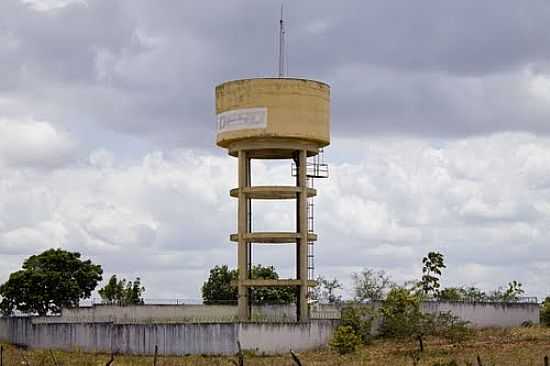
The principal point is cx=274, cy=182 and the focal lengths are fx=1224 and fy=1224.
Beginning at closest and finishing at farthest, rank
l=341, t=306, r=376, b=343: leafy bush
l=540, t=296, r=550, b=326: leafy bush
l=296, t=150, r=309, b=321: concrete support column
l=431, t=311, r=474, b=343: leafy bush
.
A: l=431, t=311, r=474, b=343: leafy bush < l=341, t=306, r=376, b=343: leafy bush < l=296, t=150, r=309, b=321: concrete support column < l=540, t=296, r=550, b=326: leafy bush

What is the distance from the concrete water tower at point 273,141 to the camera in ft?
227

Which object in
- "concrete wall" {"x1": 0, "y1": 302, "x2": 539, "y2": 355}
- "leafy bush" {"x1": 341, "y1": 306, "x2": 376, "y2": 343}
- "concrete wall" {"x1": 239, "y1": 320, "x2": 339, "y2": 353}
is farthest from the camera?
"leafy bush" {"x1": 341, "y1": 306, "x2": 376, "y2": 343}

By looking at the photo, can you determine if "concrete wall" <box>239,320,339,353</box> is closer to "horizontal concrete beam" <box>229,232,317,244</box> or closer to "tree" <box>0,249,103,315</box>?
"horizontal concrete beam" <box>229,232,317,244</box>

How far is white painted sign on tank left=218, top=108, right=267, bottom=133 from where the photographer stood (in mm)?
68875

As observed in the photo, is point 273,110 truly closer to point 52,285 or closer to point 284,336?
point 284,336

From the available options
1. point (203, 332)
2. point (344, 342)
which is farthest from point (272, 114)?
point (344, 342)

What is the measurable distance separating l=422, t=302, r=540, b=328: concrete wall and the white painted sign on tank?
14.7 meters

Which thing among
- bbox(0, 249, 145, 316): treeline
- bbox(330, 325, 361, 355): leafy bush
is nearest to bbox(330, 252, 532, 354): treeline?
bbox(330, 325, 361, 355): leafy bush

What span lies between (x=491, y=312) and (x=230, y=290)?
115 feet

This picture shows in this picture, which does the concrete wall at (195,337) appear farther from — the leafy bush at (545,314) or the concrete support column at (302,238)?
the leafy bush at (545,314)

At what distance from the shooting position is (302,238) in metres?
70.8

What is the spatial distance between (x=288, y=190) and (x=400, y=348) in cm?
1095

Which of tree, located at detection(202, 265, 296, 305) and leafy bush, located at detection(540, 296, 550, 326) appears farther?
tree, located at detection(202, 265, 296, 305)

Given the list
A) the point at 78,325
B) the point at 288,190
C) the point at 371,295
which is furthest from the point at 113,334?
the point at 371,295
